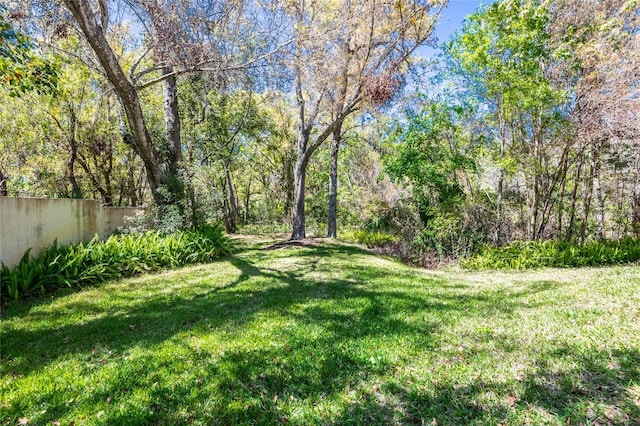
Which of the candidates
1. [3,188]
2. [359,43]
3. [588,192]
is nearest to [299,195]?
[359,43]

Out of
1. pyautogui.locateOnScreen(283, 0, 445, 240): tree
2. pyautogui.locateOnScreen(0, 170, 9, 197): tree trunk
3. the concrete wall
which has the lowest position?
the concrete wall

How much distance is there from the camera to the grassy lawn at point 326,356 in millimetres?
2354

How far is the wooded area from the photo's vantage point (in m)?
6.62

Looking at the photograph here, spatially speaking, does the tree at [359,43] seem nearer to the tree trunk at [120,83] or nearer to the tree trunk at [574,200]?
the tree trunk at [120,83]

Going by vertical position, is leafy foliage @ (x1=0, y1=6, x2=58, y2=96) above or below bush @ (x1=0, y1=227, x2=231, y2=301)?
above

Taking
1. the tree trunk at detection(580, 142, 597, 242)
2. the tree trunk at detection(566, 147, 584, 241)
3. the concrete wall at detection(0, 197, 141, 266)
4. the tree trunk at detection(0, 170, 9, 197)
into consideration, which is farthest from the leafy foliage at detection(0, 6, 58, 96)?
the tree trunk at detection(580, 142, 597, 242)

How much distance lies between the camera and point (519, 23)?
7449 mm

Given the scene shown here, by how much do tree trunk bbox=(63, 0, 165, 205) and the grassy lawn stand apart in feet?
12.6

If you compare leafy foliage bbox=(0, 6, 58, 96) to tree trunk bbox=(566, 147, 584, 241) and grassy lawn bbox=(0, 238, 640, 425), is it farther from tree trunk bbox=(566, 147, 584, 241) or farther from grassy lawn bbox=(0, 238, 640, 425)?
tree trunk bbox=(566, 147, 584, 241)

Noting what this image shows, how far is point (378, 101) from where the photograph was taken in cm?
905

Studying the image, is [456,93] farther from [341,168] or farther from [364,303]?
[341,168]

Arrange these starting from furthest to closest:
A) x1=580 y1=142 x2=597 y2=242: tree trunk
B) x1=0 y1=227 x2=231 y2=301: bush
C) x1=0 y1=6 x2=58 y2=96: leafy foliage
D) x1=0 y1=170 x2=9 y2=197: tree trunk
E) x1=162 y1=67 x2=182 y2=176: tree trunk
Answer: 1. x1=162 y1=67 x2=182 y2=176: tree trunk
2. x1=0 y1=170 x2=9 y2=197: tree trunk
3. x1=580 y1=142 x2=597 y2=242: tree trunk
4. x1=0 y1=227 x2=231 y2=301: bush
5. x1=0 y1=6 x2=58 y2=96: leafy foliage

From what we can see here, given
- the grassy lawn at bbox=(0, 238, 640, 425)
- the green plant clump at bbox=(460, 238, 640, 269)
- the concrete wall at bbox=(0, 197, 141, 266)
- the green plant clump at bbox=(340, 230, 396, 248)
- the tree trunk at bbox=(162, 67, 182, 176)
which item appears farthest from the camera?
the green plant clump at bbox=(340, 230, 396, 248)

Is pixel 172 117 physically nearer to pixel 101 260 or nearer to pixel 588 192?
pixel 101 260
